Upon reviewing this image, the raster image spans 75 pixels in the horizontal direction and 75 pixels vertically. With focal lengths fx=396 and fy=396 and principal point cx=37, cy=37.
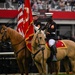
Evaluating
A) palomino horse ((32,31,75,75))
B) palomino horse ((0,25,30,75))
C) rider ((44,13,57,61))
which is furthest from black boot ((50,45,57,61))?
palomino horse ((0,25,30,75))

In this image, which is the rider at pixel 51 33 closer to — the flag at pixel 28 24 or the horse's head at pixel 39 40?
the flag at pixel 28 24

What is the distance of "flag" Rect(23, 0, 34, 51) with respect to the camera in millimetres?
15770

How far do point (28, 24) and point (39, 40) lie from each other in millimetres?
2276

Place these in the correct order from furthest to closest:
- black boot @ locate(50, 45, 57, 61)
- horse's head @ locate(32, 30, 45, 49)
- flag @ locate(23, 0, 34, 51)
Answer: flag @ locate(23, 0, 34, 51) → black boot @ locate(50, 45, 57, 61) → horse's head @ locate(32, 30, 45, 49)

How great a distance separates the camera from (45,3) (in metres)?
30.8

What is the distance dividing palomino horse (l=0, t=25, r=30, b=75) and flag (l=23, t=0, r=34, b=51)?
338 mm

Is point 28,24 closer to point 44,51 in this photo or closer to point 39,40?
point 44,51

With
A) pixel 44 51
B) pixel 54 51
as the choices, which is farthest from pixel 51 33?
pixel 44 51

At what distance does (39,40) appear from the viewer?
569 inches

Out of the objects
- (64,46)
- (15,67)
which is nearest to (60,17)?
(15,67)

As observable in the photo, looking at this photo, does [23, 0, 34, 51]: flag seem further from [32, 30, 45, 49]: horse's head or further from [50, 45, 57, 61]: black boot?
[50, 45, 57, 61]: black boot

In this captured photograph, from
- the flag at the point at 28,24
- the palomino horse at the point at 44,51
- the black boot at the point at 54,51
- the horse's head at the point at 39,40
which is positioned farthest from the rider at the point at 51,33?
the horse's head at the point at 39,40

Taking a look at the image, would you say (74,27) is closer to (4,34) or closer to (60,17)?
(60,17)

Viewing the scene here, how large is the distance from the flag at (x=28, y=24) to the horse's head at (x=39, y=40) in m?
0.79
